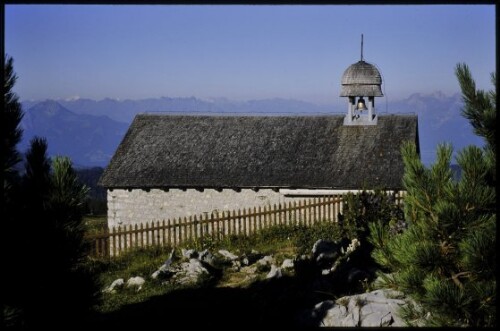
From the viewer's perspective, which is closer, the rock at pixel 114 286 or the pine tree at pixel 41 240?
the pine tree at pixel 41 240

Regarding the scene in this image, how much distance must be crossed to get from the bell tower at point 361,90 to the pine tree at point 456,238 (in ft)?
66.2

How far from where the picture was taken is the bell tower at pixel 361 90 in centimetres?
2523

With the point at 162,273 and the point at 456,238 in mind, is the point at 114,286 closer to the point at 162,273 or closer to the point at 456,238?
the point at 162,273

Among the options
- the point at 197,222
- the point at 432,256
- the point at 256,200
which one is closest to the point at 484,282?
the point at 432,256

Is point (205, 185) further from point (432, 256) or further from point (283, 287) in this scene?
point (432, 256)

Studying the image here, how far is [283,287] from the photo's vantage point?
11750 millimetres

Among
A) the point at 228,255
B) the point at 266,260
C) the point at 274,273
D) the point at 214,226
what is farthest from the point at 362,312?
the point at 214,226

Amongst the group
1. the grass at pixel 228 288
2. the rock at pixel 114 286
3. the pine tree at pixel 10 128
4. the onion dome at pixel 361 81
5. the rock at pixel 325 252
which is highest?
the onion dome at pixel 361 81

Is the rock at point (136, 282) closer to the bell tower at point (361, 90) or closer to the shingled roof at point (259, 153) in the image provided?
the shingled roof at point (259, 153)

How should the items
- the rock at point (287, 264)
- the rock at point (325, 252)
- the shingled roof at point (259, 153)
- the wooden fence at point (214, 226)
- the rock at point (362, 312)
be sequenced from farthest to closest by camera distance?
the shingled roof at point (259, 153)
the wooden fence at point (214, 226)
the rock at point (325, 252)
the rock at point (287, 264)
the rock at point (362, 312)

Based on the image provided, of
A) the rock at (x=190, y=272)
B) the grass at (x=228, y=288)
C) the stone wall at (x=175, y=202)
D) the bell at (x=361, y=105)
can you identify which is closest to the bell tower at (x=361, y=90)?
the bell at (x=361, y=105)

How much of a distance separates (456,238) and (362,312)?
3.66 meters

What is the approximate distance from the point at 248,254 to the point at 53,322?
1150 centimetres

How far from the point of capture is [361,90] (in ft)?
83.5
